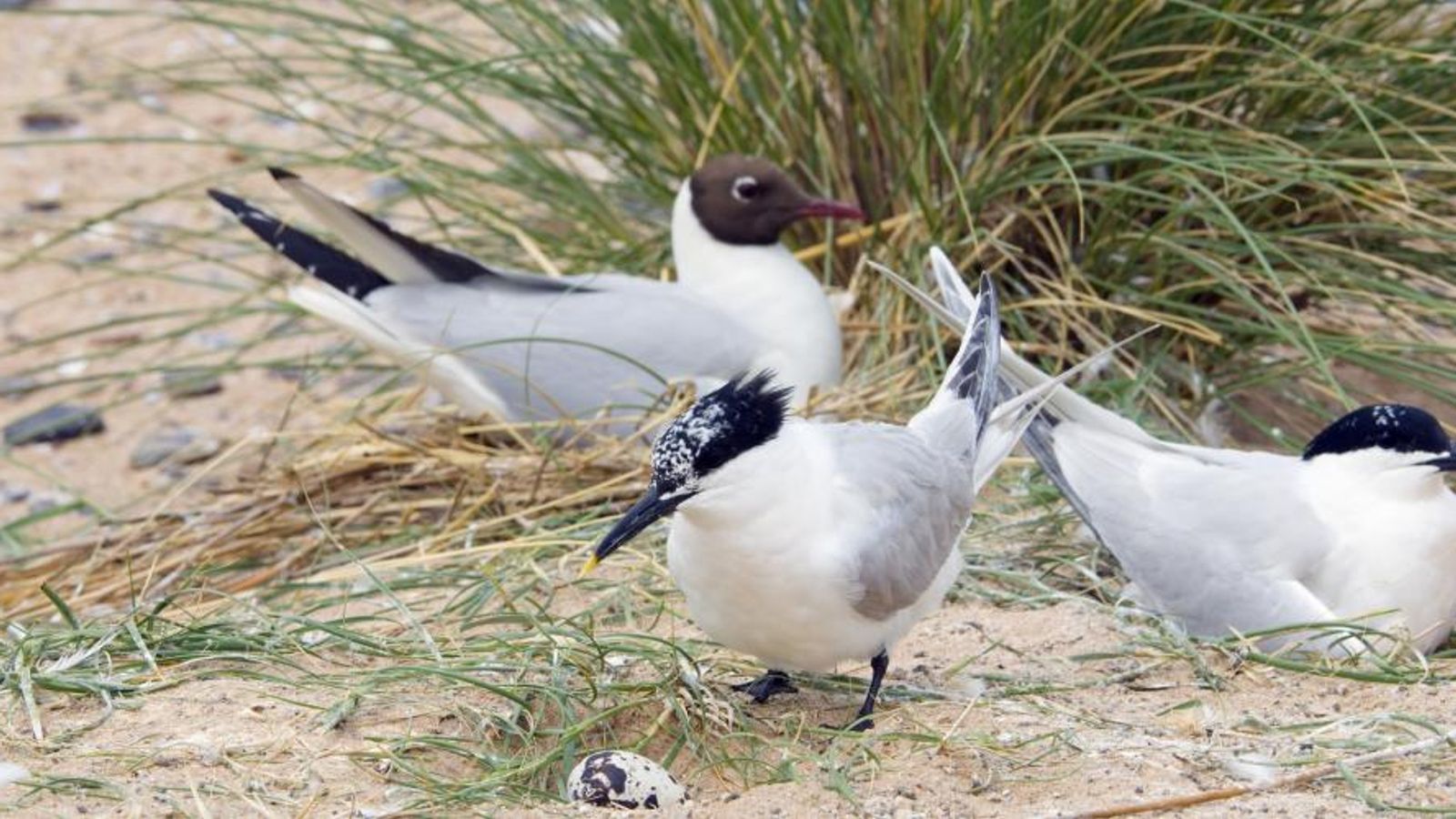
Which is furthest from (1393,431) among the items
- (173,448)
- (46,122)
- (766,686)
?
(46,122)

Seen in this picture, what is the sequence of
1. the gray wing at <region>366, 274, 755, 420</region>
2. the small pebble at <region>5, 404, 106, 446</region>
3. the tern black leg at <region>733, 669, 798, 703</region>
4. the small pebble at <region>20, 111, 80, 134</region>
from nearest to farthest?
the tern black leg at <region>733, 669, 798, 703</region> < the gray wing at <region>366, 274, 755, 420</region> < the small pebble at <region>5, 404, 106, 446</region> < the small pebble at <region>20, 111, 80, 134</region>

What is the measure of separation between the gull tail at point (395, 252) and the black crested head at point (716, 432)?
1.82 meters

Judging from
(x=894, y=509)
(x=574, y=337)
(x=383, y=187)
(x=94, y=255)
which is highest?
(x=894, y=509)

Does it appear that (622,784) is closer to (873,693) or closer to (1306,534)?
(873,693)

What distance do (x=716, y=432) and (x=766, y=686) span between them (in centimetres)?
54

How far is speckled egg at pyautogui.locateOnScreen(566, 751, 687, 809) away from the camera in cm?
265

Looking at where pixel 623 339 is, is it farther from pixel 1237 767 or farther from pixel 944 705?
pixel 1237 767

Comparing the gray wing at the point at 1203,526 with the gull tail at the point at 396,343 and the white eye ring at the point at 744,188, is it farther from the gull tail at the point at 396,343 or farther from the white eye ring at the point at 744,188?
the gull tail at the point at 396,343

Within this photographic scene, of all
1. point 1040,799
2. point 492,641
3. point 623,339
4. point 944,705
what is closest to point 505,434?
point 623,339

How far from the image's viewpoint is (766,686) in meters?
3.12

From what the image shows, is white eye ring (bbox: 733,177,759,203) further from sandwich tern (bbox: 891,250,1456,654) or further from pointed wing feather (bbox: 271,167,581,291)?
sandwich tern (bbox: 891,250,1456,654)

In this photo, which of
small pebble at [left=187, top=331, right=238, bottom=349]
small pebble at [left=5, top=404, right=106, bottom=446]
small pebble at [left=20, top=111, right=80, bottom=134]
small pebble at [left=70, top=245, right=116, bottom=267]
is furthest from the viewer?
small pebble at [left=20, top=111, right=80, bottom=134]

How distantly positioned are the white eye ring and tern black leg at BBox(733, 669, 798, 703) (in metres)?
1.65

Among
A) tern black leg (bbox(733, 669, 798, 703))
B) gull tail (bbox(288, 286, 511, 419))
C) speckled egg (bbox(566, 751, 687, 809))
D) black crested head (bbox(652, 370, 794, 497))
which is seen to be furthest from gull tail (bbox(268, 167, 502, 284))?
speckled egg (bbox(566, 751, 687, 809))
